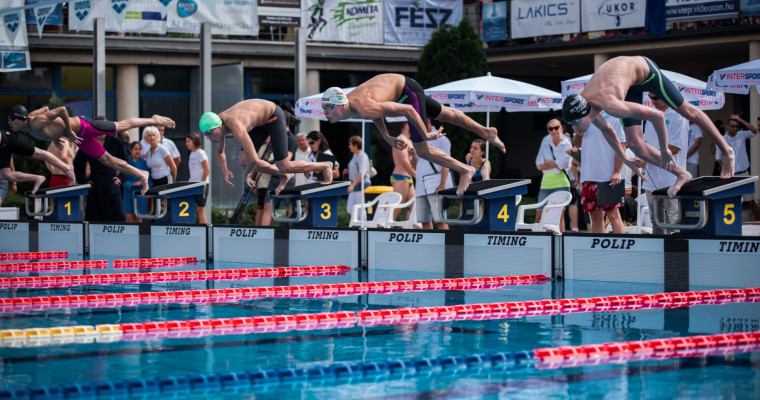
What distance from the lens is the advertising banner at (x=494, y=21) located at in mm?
22828

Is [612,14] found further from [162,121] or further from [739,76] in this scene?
[162,121]

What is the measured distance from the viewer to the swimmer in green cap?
11188mm

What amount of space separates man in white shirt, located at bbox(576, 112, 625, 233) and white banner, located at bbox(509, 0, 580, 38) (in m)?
12.1

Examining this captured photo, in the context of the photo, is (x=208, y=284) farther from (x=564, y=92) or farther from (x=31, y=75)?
(x=31, y=75)

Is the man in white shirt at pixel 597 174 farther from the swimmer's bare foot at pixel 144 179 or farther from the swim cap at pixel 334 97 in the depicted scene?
the swimmer's bare foot at pixel 144 179

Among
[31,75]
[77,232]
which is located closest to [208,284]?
[77,232]

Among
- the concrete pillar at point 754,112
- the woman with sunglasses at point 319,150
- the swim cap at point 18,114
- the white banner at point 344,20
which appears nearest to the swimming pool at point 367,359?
the swim cap at point 18,114

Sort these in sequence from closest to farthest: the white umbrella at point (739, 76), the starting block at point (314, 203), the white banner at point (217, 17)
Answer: the white umbrella at point (739, 76)
the starting block at point (314, 203)
the white banner at point (217, 17)

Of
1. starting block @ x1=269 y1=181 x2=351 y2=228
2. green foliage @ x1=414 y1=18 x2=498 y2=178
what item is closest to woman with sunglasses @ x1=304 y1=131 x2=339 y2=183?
starting block @ x1=269 y1=181 x2=351 y2=228

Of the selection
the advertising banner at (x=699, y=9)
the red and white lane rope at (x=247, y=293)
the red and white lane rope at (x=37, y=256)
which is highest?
the advertising banner at (x=699, y=9)

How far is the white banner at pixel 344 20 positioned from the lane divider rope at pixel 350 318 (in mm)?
15698

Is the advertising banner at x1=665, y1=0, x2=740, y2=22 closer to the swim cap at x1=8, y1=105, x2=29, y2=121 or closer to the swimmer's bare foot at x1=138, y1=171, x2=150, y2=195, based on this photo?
the swimmer's bare foot at x1=138, y1=171, x2=150, y2=195

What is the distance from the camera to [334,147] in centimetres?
2500

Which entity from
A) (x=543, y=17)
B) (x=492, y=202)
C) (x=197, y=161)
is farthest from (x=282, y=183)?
(x=543, y=17)
